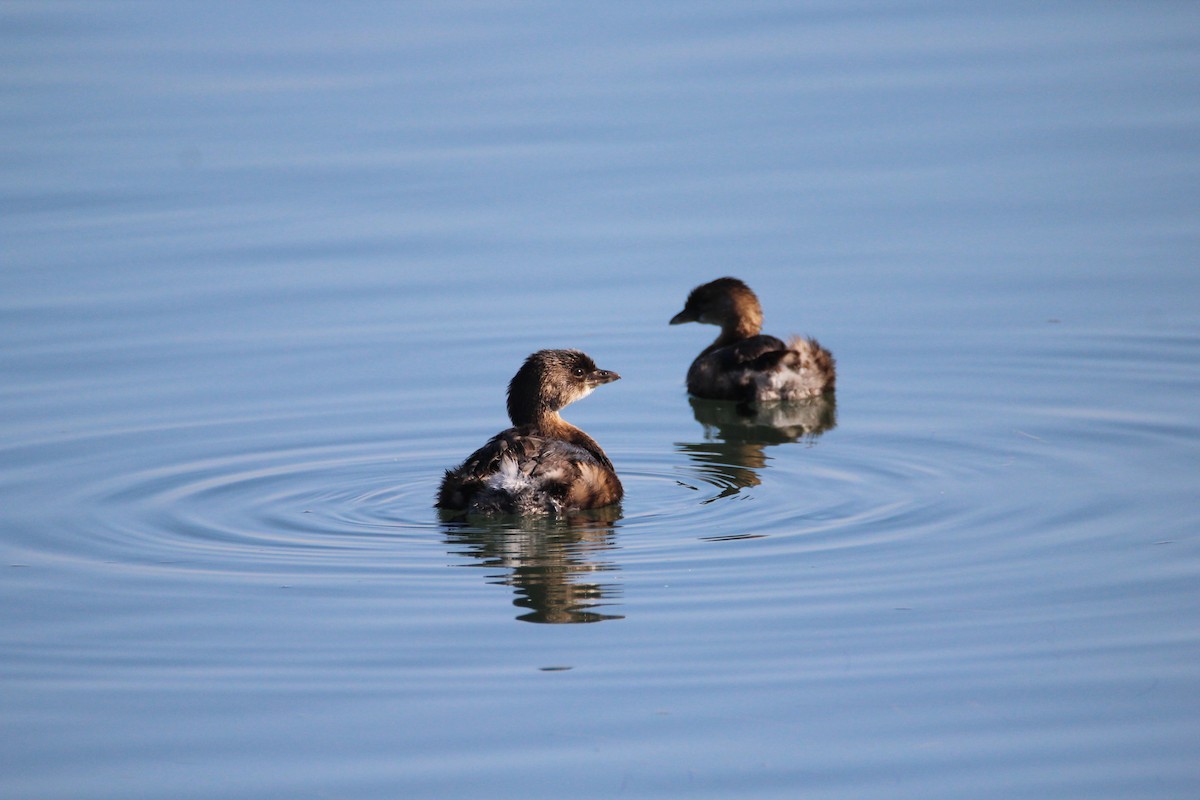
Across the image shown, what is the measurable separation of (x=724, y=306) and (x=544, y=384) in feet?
14.0

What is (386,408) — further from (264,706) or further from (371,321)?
(264,706)

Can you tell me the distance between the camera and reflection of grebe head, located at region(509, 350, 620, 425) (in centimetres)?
1096

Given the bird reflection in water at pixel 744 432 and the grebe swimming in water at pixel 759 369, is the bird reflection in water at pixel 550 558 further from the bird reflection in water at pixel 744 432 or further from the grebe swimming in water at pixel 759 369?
the grebe swimming in water at pixel 759 369

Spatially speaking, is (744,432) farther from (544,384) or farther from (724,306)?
(544,384)

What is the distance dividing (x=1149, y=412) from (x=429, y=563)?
523 centimetres

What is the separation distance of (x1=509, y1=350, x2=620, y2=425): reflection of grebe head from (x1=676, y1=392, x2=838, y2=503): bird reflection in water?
0.96m

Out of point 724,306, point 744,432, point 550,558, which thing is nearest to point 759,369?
point 744,432


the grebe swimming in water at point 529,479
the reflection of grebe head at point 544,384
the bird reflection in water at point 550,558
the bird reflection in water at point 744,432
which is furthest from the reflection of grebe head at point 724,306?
the bird reflection in water at point 550,558

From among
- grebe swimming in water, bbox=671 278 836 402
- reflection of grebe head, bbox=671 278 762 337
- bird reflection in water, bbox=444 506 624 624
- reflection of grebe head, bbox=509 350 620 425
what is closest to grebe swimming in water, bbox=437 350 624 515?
bird reflection in water, bbox=444 506 624 624

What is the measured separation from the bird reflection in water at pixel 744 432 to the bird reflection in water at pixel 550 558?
1045mm

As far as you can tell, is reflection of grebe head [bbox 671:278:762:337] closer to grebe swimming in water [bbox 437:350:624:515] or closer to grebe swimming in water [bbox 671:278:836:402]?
grebe swimming in water [bbox 671:278:836:402]

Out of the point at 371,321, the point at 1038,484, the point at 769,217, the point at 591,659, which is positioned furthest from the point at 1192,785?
the point at 769,217

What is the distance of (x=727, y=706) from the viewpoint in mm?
7184

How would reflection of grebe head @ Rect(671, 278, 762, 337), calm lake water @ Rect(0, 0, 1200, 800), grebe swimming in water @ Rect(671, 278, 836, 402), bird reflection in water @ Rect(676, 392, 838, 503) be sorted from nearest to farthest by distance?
calm lake water @ Rect(0, 0, 1200, 800), bird reflection in water @ Rect(676, 392, 838, 503), grebe swimming in water @ Rect(671, 278, 836, 402), reflection of grebe head @ Rect(671, 278, 762, 337)
